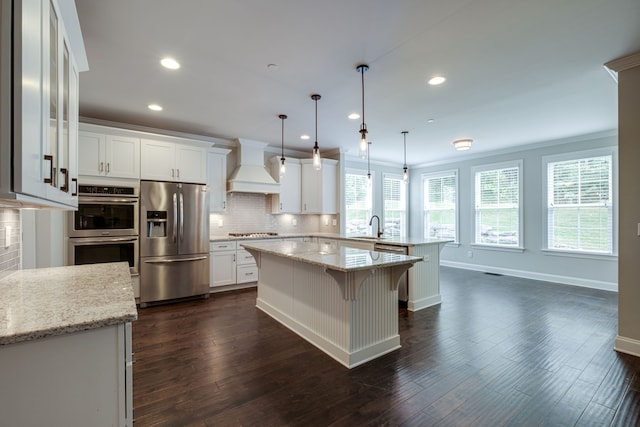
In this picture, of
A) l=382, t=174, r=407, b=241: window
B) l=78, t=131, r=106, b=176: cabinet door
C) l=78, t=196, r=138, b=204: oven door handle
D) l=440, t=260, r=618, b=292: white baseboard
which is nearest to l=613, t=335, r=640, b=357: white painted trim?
l=440, t=260, r=618, b=292: white baseboard

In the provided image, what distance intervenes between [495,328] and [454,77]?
2775 millimetres

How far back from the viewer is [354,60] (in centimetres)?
261

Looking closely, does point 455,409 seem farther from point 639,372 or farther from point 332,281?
point 639,372

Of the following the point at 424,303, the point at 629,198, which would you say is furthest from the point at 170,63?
the point at 629,198

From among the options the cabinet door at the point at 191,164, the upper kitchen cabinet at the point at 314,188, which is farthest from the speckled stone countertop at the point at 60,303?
the upper kitchen cabinet at the point at 314,188

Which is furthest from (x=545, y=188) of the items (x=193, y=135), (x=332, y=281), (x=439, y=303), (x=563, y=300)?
(x=193, y=135)

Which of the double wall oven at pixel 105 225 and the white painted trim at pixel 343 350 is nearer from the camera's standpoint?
the white painted trim at pixel 343 350

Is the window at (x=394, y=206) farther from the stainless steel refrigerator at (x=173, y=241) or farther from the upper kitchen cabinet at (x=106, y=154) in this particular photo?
the upper kitchen cabinet at (x=106, y=154)

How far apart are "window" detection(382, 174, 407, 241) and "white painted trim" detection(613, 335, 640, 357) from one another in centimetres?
497

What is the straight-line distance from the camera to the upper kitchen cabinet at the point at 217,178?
16.2ft

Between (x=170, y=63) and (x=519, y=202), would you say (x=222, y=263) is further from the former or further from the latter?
(x=519, y=202)

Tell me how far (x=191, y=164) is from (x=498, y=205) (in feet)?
20.3

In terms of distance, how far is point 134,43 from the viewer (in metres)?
2.36

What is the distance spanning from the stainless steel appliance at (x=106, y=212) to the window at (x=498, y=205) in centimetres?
677
